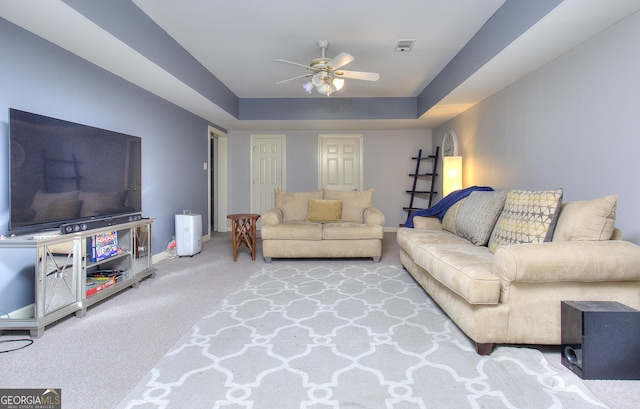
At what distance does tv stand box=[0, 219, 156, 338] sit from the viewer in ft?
6.61

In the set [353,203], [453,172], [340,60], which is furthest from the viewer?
[453,172]

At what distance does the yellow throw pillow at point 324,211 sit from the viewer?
442 cm

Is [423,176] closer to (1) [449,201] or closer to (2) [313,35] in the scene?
(1) [449,201]

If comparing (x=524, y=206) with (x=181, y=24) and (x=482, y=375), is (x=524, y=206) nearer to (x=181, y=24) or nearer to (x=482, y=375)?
(x=482, y=375)

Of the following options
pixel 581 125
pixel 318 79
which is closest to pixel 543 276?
pixel 581 125

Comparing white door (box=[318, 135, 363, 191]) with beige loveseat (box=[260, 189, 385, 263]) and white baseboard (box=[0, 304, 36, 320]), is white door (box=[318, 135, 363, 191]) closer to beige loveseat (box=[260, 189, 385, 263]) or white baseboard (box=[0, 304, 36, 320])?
beige loveseat (box=[260, 189, 385, 263])

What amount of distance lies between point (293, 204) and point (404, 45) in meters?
2.46

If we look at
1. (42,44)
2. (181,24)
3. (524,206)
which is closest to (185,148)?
(181,24)

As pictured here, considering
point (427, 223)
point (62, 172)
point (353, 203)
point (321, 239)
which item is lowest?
point (321, 239)

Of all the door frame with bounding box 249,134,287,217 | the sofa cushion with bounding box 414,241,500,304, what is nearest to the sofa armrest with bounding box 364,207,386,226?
the sofa cushion with bounding box 414,241,500,304

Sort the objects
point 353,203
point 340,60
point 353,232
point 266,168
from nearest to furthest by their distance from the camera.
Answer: point 340,60
point 353,232
point 353,203
point 266,168

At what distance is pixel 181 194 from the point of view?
4.74m

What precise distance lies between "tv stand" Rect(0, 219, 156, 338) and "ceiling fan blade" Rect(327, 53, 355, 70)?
8.21 ft

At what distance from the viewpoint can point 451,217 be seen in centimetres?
346
